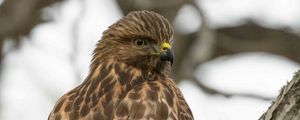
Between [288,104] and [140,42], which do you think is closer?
[288,104]

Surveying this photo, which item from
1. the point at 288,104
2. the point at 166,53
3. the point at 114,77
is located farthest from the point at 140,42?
the point at 288,104

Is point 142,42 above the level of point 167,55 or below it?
above

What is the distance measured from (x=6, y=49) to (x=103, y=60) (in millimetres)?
3352

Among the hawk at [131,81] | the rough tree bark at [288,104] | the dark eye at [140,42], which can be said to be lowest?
the rough tree bark at [288,104]

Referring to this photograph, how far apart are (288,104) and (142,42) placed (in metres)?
1.70

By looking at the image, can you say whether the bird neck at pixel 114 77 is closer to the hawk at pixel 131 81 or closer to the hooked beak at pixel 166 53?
the hawk at pixel 131 81

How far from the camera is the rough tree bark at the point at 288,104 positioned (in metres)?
5.19

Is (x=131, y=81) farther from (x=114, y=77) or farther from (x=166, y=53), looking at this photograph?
(x=166, y=53)

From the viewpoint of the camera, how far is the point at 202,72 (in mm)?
10008

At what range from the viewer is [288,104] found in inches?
206

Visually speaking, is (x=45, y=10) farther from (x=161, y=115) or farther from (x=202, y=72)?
(x=161, y=115)

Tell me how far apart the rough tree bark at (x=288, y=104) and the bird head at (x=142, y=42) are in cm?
143

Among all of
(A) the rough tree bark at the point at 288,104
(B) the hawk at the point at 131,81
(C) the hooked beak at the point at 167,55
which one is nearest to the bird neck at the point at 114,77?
(B) the hawk at the point at 131,81

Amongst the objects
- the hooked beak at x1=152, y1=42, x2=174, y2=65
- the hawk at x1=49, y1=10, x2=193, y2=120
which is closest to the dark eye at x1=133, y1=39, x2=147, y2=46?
the hawk at x1=49, y1=10, x2=193, y2=120
